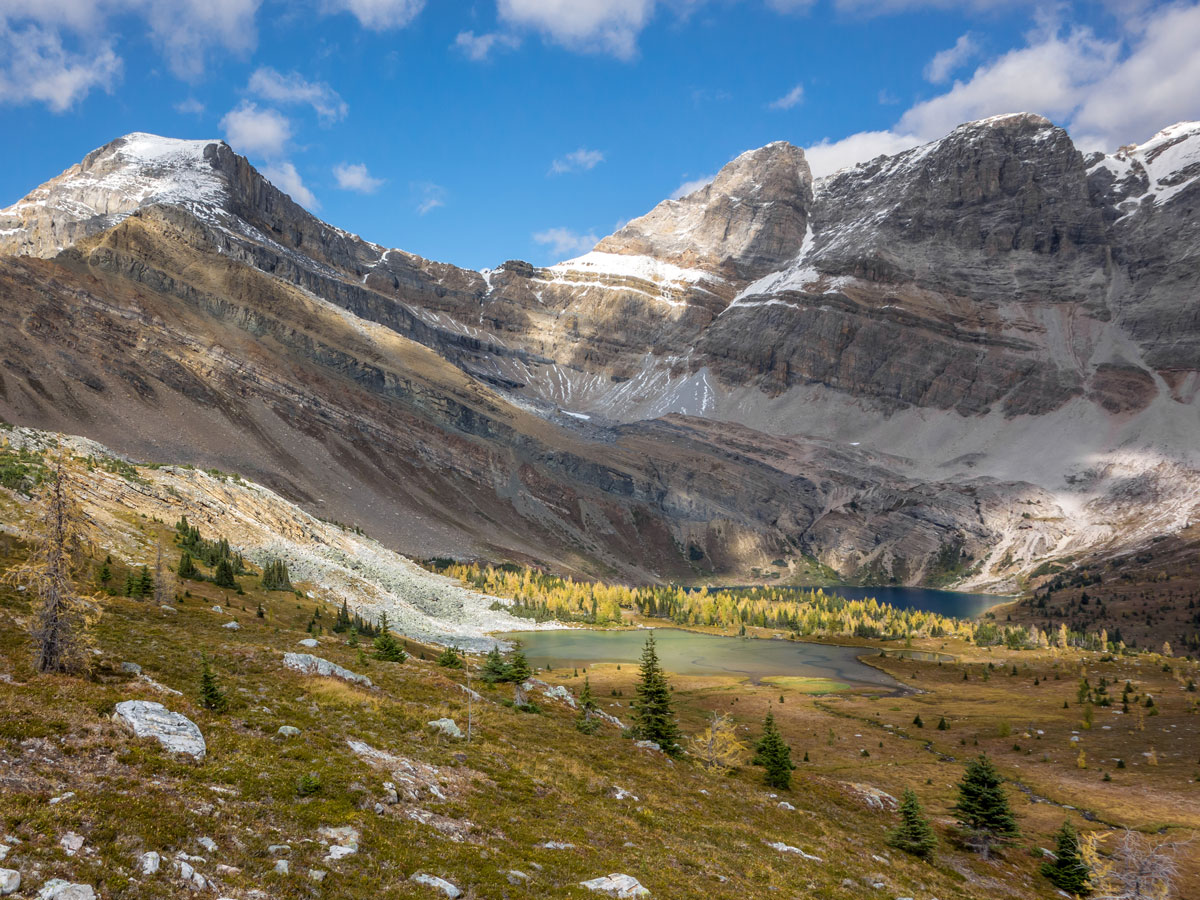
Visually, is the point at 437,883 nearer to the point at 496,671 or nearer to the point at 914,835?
the point at 914,835

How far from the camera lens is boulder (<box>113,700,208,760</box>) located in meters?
16.3

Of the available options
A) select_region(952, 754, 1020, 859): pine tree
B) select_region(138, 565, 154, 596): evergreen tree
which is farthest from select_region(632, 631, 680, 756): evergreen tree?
select_region(138, 565, 154, 596): evergreen tree

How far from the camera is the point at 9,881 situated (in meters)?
9.46

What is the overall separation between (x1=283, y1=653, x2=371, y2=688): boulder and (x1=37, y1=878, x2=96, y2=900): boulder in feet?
63.9

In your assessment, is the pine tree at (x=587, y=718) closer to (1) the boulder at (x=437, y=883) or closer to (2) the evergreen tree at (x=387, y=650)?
(2) the evergreen tree at (x=387, y=650)

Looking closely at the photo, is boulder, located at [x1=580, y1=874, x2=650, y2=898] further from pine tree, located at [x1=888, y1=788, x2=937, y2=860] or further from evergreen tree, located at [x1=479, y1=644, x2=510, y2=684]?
evergreen tree, located at [x1=479, y1=644, x2=510, y2=684]

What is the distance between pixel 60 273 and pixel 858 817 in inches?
9819

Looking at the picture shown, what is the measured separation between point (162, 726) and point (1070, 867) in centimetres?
4114

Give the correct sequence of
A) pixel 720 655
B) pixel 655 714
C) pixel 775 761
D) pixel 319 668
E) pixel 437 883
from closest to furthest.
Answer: pixel 437 883
pixel 319 668
pixel 775 761
pixel 655 714
pixel 720 655

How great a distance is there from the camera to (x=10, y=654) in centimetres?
Result: 1997

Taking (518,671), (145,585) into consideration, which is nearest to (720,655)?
(518,671)

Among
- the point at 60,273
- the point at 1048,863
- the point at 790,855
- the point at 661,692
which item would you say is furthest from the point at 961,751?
the point at 60,273

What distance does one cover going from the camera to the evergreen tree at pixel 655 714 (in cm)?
3828

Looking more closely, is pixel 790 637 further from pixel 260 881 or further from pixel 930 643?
pixel 260 881
